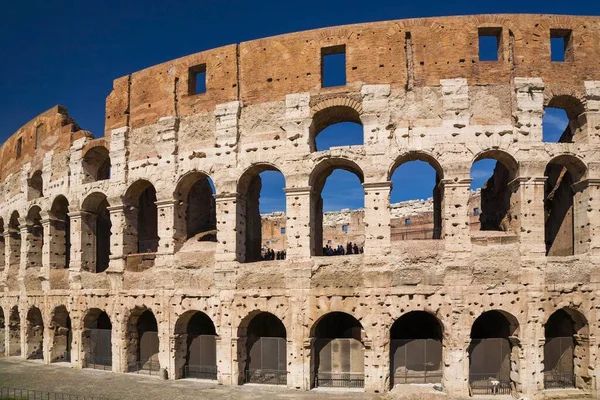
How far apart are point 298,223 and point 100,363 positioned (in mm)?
8967

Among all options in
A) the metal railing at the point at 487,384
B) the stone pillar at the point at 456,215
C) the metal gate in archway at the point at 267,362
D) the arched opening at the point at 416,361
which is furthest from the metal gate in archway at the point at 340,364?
the stone pillar at the point at 456,215

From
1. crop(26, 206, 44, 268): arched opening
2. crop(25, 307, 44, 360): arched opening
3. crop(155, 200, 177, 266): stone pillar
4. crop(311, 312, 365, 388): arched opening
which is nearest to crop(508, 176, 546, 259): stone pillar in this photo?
crop(311, 312, 365, 388): arched opening

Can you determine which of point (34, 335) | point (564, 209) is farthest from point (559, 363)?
point (34, 335)

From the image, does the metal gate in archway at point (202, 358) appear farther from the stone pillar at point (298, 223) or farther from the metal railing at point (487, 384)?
the metal railing at point (487, 384)

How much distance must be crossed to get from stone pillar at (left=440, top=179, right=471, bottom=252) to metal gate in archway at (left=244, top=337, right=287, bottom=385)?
5.50 meters

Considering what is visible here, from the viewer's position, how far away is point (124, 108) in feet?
58.9

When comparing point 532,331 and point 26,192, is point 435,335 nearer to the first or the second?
point 532,331

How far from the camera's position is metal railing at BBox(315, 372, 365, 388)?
14.5 metres

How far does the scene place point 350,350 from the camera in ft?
48.2

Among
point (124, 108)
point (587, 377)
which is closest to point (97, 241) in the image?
point (124, 108)

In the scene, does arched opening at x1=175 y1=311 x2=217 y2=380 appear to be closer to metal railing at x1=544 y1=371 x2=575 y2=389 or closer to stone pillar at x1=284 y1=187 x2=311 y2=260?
stone pillar at x1=284 y1=187 x2=311 y2=260

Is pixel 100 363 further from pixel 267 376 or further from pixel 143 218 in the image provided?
pixel 267 376

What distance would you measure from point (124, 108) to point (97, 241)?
6.12 m

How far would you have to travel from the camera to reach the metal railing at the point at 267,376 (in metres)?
15.1
